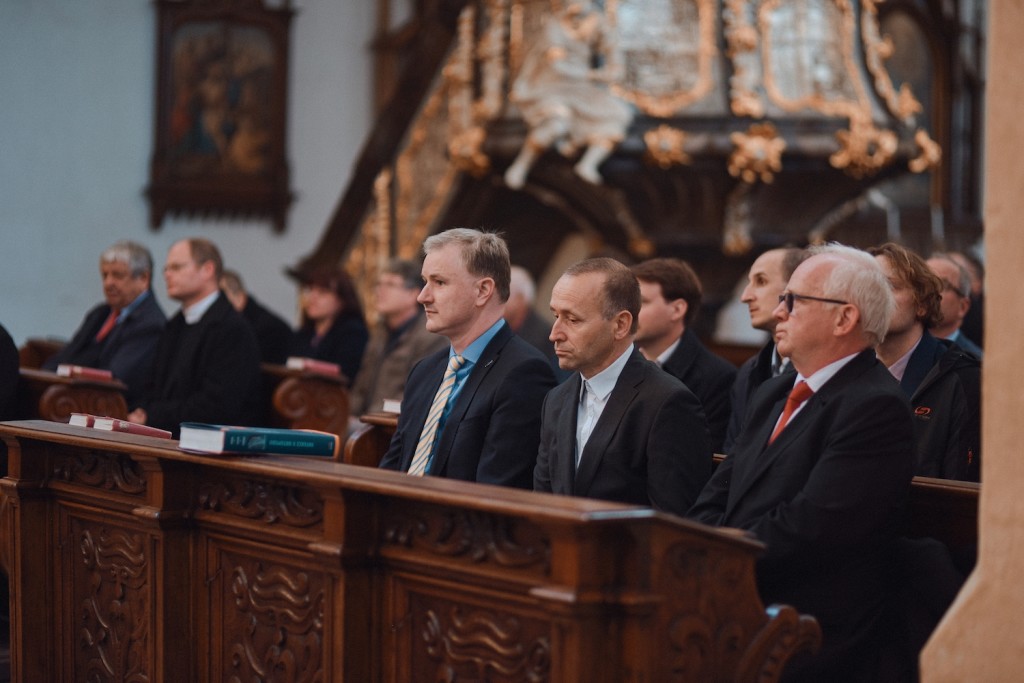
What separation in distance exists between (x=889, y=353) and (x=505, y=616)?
204 centimetres

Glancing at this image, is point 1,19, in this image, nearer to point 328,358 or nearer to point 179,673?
point 328,358

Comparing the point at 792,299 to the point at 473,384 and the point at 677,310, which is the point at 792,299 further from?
the point at 677,310

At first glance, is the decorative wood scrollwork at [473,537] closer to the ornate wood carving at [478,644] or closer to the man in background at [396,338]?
the ornate wood carving at [478,644]

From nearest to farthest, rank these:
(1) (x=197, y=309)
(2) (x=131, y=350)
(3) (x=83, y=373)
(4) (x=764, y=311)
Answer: (4) (x=764, y=311)
(3) (x=83, y=373)
(1) (x=197, y=309)
(2) (x=131, y=350)

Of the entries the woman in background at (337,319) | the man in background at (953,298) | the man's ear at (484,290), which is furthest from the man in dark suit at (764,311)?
the woman in background at (337,319)

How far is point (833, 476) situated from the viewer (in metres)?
3.27

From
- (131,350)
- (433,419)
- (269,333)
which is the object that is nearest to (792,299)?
(433,419)

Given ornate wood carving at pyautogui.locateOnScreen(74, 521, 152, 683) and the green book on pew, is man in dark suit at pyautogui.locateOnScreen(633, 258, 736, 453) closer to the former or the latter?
the green book on pew

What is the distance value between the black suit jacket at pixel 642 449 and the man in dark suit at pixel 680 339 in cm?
146

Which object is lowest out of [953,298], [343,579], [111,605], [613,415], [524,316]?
[111,605]

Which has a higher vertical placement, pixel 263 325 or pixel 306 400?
pixel 263 325

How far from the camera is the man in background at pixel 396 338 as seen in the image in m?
7.43

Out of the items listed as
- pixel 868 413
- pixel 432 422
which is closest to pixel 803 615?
pixel 868 413

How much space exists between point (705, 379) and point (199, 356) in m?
2.61
